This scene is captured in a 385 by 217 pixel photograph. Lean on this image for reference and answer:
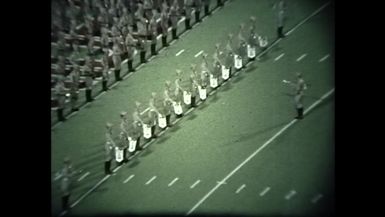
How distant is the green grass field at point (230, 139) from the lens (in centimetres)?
626

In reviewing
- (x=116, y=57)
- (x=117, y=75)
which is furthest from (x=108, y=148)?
(x=116, y=57)

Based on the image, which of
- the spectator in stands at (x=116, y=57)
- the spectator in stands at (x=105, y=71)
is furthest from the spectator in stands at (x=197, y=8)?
the spectator in stands at (x=105, y=71)

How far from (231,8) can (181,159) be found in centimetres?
114

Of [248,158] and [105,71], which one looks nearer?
[248,158]

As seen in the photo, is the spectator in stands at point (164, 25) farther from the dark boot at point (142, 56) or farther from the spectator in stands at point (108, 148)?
the spectator in stands at point (108, 148)

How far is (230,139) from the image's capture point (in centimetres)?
635

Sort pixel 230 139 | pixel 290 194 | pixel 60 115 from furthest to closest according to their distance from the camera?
pixel 60 115 < pixel 230 139 < pixel 290 194

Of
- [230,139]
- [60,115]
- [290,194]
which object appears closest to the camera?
[290,194]

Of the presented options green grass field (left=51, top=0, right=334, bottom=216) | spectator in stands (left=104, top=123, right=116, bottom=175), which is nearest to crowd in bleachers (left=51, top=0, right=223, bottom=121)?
green grass field (left=51, top=0, right=334, bottom=216)

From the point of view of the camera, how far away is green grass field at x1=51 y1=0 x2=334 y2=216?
6258 mm

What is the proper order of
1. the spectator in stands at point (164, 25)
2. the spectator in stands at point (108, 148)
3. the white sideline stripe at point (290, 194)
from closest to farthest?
the white sideline stripe at point (290, 194) → the spectator in stands at point (108, 148) → the spectator in stands at point (164, 25)

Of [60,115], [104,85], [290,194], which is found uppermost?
[104,85]

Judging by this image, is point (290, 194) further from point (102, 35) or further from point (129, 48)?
point (102, 35)
